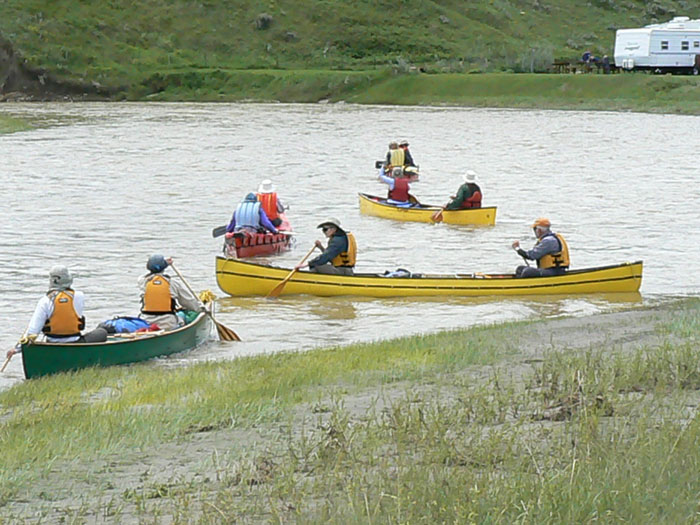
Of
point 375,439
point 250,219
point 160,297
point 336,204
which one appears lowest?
point 336,204

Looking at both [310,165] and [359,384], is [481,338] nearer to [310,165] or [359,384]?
[359,384]

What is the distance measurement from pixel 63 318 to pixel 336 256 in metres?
7.15

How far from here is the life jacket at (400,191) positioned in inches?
1176

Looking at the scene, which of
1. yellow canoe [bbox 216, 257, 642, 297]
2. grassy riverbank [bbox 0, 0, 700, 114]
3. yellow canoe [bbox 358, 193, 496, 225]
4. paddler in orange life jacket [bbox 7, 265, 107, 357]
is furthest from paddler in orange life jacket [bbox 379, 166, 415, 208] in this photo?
grassy riverbank [bbox 0, 0, 700, 114]

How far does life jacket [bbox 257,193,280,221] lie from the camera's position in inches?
976

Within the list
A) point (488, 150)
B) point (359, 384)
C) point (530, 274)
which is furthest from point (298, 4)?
point (359, 384)

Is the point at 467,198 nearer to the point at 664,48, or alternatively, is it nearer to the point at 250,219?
the point at 250,219

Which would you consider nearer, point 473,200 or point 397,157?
point 473,200

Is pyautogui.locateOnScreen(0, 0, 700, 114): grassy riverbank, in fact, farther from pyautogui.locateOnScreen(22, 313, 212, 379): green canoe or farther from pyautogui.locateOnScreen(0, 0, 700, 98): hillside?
pyautogui.locateOnScreen(22, 313, 212, 379): green canoe

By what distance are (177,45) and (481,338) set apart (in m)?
103

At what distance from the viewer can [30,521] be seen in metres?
6.60

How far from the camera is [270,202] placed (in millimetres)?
24984

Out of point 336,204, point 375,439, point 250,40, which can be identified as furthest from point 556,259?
point 250,40

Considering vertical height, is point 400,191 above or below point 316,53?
below
